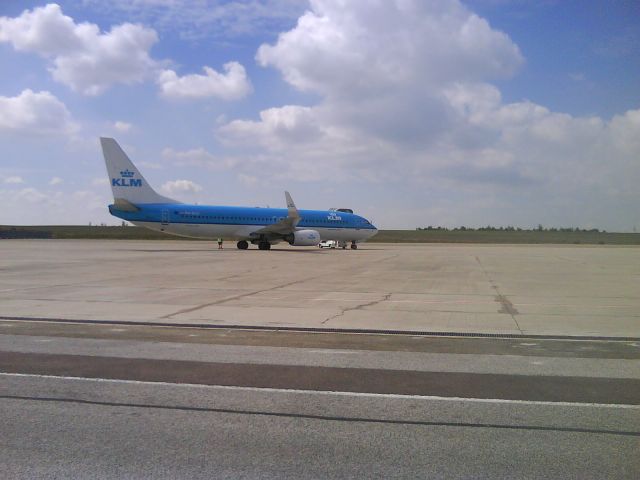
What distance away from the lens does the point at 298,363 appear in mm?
8422

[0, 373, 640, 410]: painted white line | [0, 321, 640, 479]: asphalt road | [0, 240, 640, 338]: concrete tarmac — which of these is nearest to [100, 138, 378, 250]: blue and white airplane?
[0, 240, 640, 338]: concrete tarmac

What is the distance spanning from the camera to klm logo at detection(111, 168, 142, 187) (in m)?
46.1

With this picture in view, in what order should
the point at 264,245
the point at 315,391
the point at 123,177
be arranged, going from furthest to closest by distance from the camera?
the point at 264,245 < the point at 123,177 < the point at 315,391

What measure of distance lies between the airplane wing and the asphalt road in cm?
3748

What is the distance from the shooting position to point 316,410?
614 cm

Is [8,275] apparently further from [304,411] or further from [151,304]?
[304,411]

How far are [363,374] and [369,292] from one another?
10.7 metres

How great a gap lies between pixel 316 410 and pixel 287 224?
1670 inches

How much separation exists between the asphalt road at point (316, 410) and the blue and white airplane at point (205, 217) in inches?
1492

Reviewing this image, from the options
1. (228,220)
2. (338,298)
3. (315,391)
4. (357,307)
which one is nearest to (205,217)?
Result: (228,220)

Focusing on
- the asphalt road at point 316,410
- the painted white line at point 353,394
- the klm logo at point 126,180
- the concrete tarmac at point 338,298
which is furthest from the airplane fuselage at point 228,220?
the painted white line at point 353,394

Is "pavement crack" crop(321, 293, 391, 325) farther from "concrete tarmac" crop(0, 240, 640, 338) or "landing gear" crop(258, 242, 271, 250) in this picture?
"landing gear" crop(258, 242, 271, 250)

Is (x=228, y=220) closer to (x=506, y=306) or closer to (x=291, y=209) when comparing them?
(x=291, y=209)

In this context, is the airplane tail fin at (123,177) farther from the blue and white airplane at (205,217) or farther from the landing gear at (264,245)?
the landing gear at (264,245)
